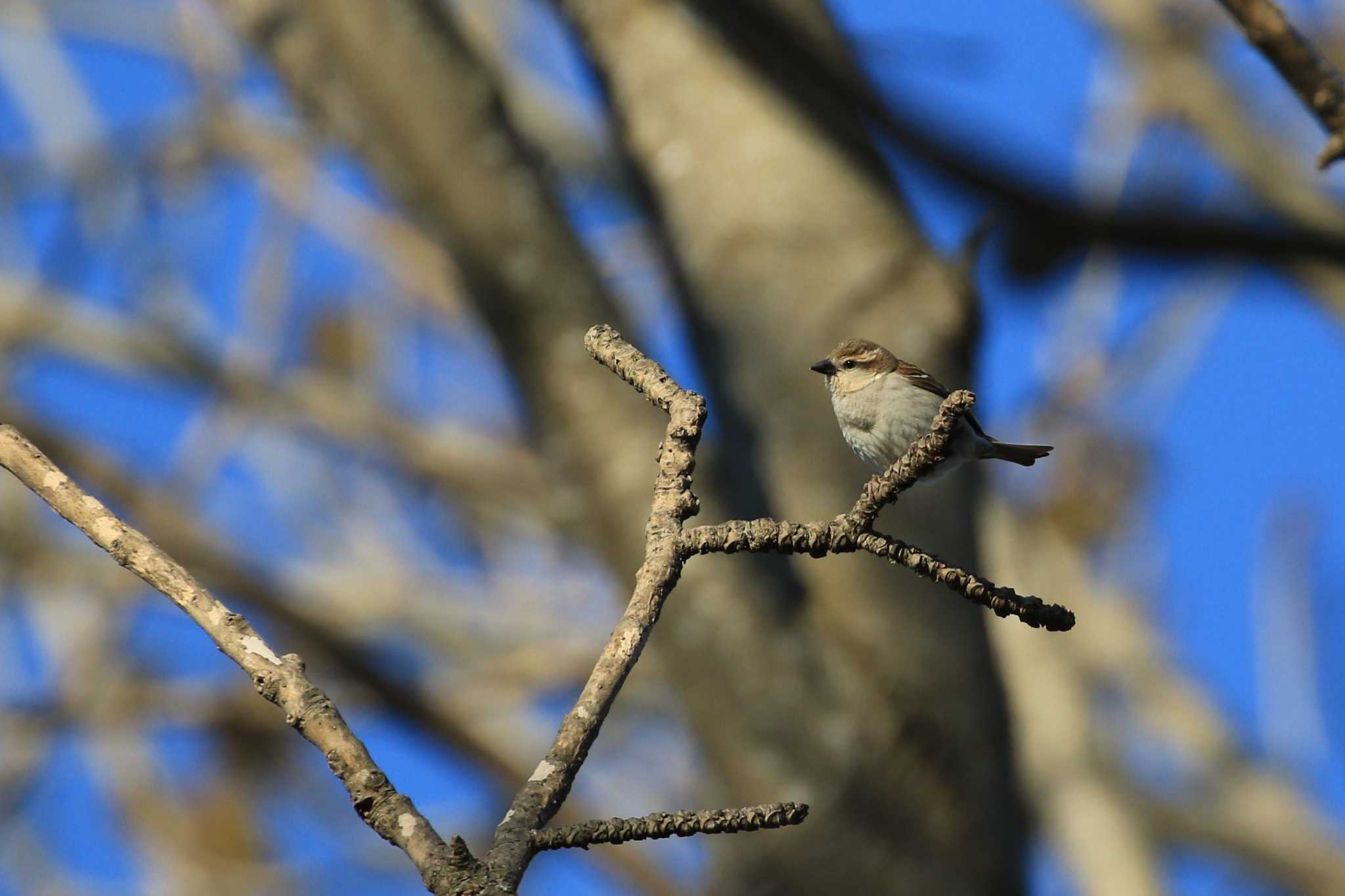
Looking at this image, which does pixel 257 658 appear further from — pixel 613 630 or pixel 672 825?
pixel 672 825

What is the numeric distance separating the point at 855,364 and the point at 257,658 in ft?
6.05

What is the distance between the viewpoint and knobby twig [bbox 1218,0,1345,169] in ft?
7.65

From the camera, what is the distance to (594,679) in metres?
1.35

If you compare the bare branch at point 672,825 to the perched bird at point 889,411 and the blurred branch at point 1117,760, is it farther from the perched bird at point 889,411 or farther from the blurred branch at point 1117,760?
the blurred branch at point 1117,760

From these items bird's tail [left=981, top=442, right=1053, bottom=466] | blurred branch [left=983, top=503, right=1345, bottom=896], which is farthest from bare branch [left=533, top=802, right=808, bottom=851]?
blurred branch [left=983, top=503, right=1345, bottom=896]

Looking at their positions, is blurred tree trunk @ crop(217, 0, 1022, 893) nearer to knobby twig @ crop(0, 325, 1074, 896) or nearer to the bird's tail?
the bird's tail

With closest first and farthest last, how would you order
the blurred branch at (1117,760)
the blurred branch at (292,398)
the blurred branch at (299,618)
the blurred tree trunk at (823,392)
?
the blurred tree trunk at (823,392), the blurred branch at (299,618), the blurred branch at (1117,760), the blurred branch at (292,398)

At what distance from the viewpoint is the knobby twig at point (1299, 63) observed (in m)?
2.33

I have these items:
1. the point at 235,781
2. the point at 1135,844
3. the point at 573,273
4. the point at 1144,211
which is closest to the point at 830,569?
the point at 573,273

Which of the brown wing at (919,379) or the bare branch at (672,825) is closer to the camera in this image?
the bare branch at (672,825)

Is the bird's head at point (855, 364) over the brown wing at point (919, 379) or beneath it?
over

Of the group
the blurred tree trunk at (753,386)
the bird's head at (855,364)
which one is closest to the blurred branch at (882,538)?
the bird's head at (855,364)

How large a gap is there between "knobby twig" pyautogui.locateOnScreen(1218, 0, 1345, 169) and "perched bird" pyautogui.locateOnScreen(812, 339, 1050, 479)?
801 mm

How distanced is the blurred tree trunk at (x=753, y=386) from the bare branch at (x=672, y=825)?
2.66 m
